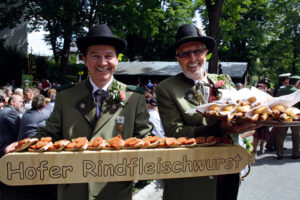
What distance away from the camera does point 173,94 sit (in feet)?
7.55

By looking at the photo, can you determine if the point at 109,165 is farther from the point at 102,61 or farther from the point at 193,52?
the point at 193,52

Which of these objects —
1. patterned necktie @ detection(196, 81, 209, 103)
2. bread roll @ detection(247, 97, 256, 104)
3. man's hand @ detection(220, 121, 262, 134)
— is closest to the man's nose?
patterned necktie @ detection(196, 81, 209, 103)

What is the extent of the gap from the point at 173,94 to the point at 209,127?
0.47 metres

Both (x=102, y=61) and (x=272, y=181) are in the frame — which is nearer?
(x=102, y=61)

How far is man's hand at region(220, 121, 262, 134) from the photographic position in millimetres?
1780

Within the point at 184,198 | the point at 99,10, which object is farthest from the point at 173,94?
the point at 99,10

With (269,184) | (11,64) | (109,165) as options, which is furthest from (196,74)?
(11,64)

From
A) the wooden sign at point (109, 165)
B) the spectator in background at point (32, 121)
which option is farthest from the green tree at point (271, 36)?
the wooden sign at point (109, 165)

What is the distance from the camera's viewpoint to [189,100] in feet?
7.58

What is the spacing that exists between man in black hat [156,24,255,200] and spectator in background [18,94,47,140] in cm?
286

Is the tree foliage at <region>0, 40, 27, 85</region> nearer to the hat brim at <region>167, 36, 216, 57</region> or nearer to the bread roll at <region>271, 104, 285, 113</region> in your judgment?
the hat brim at <region>167, 36, 216, 57</region>

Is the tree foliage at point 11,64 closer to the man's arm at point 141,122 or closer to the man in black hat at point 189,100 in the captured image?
the man's arm at point 141,122

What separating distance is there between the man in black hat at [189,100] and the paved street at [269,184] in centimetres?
230

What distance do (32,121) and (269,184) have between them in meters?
4.54
